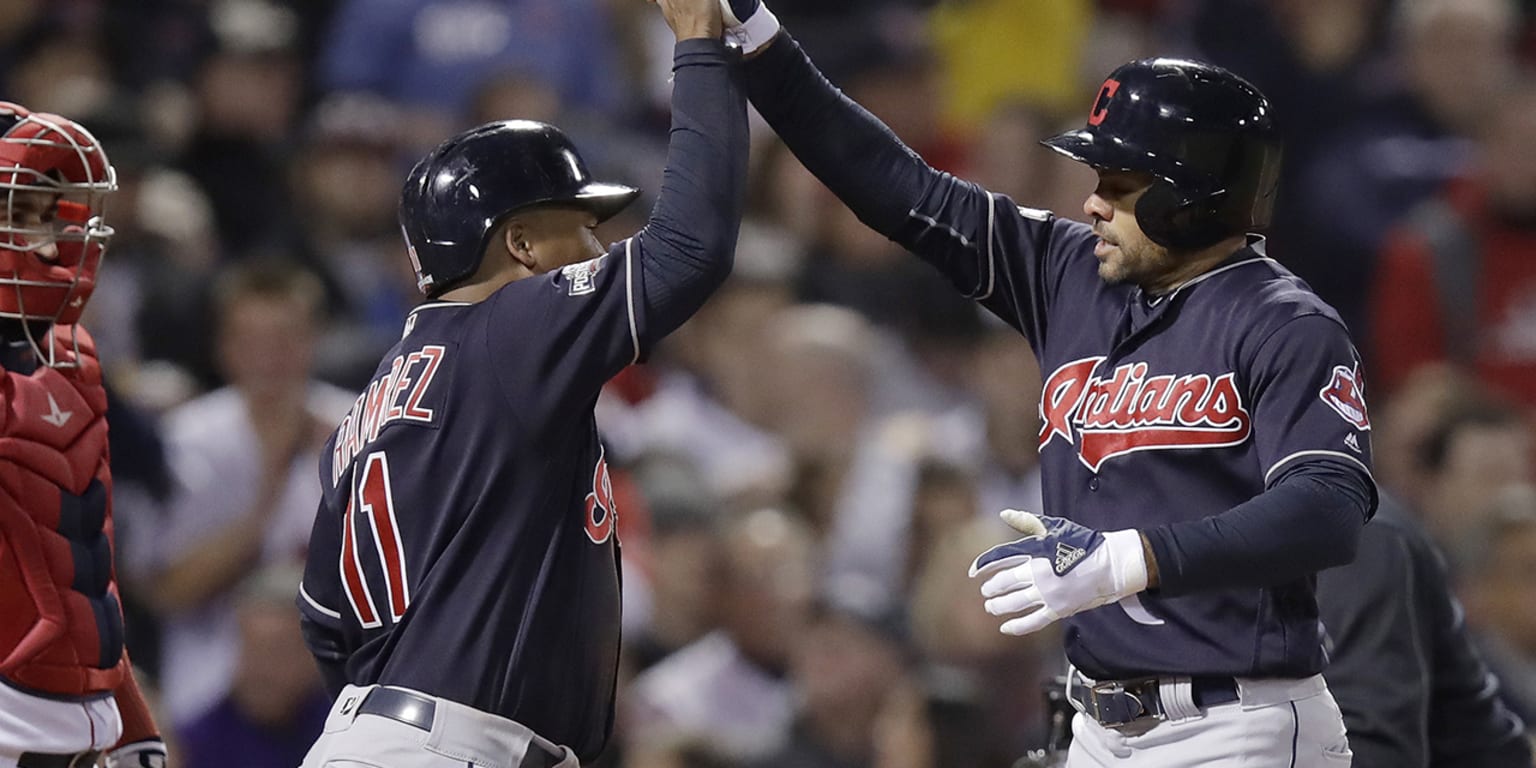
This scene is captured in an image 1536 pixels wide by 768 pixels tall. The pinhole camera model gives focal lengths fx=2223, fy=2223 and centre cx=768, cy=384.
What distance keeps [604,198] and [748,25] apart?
0.43 m

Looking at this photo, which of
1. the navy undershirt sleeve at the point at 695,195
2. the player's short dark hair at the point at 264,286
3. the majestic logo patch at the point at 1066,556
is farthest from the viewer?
the player's short dark hair at the point at 264,286

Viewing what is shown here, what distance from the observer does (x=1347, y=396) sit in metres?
3.56

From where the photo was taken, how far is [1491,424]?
7676 mm

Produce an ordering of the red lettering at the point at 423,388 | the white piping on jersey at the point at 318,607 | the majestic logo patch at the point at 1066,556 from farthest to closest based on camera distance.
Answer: the white piping on jersey at the point at 318,607, the red lettering at the point at 423,388, the majestic logo patch at the point at 1066,556

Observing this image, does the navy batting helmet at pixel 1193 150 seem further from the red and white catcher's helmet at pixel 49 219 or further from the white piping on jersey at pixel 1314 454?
the red and white catcher's helmet at pixel 49 219

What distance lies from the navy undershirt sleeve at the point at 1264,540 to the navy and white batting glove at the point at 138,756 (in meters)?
1.95

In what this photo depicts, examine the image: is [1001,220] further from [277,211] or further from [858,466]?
[277,211]

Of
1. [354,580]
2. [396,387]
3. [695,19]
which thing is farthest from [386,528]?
[695,19]

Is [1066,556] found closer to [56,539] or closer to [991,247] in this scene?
[991,247]

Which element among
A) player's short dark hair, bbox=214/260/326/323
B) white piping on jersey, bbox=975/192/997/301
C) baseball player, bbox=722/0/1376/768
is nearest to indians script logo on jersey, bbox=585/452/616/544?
baseball player, bbox=722/0/1376/768

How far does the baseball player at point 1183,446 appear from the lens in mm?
3387

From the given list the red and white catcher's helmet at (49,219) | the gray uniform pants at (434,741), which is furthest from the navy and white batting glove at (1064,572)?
the red and white catcher's helmet at (49,219)

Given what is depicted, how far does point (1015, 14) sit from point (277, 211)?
3534 millimetres

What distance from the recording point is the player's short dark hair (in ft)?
24.0
